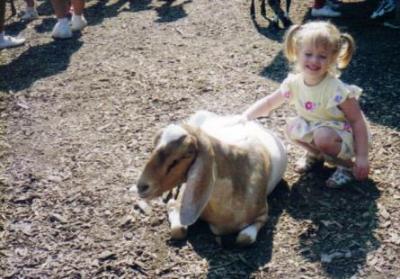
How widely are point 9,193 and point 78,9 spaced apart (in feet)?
13.7

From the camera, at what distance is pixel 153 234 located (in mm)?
3496

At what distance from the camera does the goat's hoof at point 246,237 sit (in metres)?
3.22

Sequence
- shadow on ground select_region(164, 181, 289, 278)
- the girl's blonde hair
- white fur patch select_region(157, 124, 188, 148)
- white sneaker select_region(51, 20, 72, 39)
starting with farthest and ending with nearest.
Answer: white sneaker select_region(51, 20, 72, 39) → the girl's blonde hair → shadow on ground select_region(164, 181, 289, 278) → white fur patch select_region(157, 124, 188, 148)

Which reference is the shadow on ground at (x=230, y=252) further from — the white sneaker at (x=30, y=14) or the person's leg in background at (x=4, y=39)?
the white sneaker at (x=30, y=14)

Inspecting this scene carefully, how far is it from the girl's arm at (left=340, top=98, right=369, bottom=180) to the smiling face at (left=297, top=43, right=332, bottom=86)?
0.83ft

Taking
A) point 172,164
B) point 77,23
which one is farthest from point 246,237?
point 77,23

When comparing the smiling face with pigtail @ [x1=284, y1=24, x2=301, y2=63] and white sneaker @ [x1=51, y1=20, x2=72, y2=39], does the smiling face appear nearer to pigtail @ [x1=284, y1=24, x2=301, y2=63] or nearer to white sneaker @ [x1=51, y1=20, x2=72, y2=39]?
pigtail @ [x1=284, y1=24, x2=301, y2=63]

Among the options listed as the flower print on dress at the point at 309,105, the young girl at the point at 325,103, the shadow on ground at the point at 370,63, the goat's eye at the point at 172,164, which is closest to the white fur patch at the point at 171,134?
the goat's eye at the point at 172,164

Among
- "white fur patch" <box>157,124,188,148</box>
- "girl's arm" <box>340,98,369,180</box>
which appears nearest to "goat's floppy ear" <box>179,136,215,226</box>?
"white fur patch" <box>157,124,188,148</box>

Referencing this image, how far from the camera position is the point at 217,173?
308cm

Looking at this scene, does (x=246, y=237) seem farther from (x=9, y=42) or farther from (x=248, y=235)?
(x=9, y=42)

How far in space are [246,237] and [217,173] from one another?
0.44 m

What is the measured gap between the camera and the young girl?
3.44 metres

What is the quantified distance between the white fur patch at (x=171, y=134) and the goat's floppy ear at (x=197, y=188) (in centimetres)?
13
